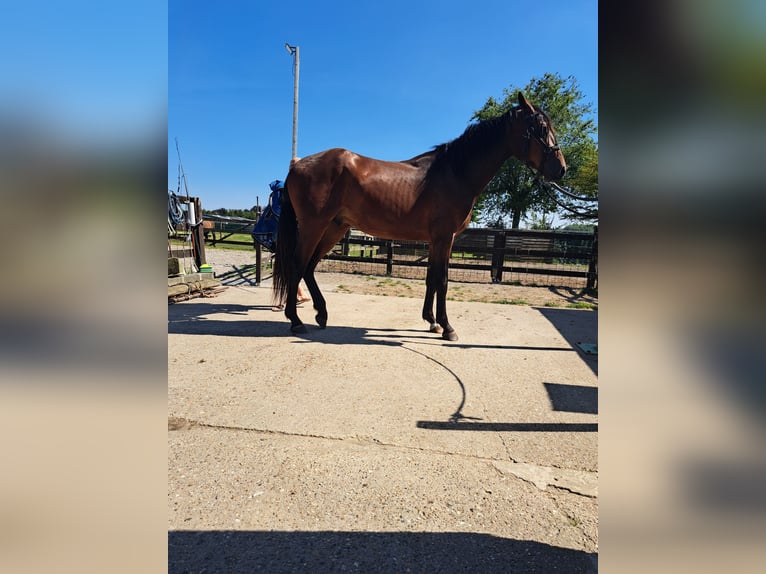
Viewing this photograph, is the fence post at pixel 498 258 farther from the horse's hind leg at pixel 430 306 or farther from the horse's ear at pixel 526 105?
the horse's ear at pixel 526 105

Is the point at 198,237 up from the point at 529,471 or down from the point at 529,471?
up

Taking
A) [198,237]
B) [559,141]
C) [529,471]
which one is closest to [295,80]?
[198,237]

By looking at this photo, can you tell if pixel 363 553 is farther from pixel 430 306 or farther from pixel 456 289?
pixel 456 289

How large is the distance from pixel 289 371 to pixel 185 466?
44.2 inches

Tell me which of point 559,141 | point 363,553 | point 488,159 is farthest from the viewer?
point 559,141

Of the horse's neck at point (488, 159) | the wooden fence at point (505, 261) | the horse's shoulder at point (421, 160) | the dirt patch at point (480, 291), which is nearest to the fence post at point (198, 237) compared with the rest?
the wooden fence at point (505, 261)

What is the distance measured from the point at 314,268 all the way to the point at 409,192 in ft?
4.52

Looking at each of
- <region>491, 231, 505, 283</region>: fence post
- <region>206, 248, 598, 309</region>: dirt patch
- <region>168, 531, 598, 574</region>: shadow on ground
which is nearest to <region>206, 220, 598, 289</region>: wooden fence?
<region>491, 231, 505, 283</region>: fence post

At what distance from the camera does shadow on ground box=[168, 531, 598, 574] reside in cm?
105

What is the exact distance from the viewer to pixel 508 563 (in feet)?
3.57

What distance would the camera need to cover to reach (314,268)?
4043 mm
